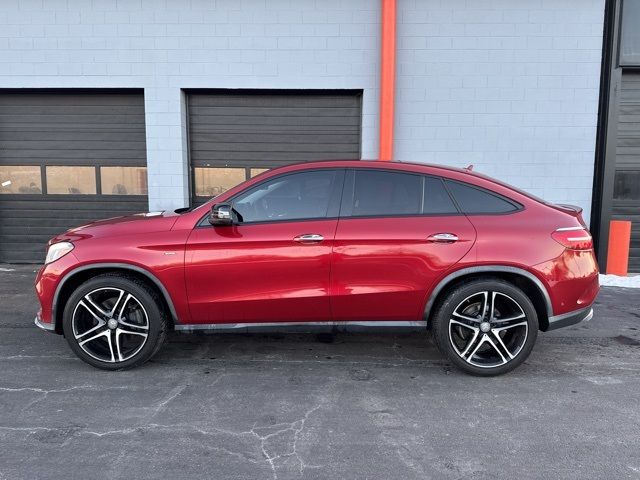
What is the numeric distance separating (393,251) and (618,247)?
5987 mm

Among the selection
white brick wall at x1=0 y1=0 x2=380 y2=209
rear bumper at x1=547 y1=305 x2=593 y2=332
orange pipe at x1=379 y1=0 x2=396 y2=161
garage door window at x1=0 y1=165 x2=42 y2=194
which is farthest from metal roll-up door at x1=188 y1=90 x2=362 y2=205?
rear bumper at x1=547 y1=305 x2=593 y2=332

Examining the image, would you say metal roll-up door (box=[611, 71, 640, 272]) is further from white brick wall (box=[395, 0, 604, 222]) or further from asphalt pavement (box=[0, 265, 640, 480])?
asphalt pavement (box=[0, 265, 640, 480])

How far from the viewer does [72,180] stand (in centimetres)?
877

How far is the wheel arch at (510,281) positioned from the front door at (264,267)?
0.88 m

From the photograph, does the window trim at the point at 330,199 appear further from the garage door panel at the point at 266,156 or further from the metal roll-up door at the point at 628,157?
Result: the metal roll-up door at the point at 628,157

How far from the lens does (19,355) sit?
455 cm

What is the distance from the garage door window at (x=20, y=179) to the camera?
8781mm

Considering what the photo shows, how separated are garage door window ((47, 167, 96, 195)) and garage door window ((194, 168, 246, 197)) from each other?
6.13 feet

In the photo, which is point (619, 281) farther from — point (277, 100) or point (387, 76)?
point (277, 100)

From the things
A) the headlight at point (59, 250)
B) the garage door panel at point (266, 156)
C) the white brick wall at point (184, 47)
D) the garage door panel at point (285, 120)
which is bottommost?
the headlight at point (59, 250)

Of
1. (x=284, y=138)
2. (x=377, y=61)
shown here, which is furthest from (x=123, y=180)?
(x=377, y=61)

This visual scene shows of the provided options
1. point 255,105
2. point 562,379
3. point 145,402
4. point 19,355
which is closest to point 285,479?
point 145,402

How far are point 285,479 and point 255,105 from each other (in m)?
6.92

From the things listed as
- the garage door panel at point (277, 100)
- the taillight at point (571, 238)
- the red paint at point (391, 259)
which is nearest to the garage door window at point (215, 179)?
the garage door panel at point (277, 100)
